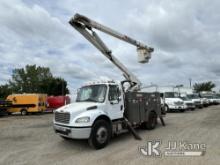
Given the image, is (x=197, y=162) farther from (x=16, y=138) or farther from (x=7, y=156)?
(x=16, y=138)

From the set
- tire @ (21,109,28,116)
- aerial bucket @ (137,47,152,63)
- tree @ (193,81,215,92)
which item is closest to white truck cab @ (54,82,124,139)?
aerial bucket @ (137,47,152,63)

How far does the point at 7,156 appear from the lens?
679cm

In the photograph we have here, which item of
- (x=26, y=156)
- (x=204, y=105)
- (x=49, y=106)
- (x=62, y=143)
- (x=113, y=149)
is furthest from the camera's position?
(x=204, y=105)

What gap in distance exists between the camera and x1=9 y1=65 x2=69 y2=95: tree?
199ft

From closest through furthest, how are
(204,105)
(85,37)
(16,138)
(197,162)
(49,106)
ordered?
(197,162) < (16,138) < (85,37) < (49,106) < (204,105)

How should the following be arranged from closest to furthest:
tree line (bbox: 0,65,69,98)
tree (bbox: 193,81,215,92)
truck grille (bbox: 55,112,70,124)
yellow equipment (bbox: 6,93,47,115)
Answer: truck grille (bbox: 55,112,70,124)
yellow equipment (bbox: 6,93,47,115)
tree line (bbox: 0,65,69,98)
tree (bbox: 193,81,215,92)

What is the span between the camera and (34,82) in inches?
2516

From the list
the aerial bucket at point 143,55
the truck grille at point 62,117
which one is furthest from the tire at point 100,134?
the aerial bucket at point 143,55

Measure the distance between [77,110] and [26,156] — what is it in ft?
6.98

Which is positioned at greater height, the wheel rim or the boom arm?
the boom arm

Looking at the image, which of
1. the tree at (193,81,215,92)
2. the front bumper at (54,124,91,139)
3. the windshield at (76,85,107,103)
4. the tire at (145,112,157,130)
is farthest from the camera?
the tree at (193,81,215,92)

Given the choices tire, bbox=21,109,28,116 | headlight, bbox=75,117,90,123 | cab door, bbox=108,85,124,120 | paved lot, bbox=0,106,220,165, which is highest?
cab door, bbox=108,85,124,120

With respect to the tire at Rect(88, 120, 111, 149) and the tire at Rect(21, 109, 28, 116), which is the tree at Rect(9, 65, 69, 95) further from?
the tire at Rect(88, 120, 111, 149)

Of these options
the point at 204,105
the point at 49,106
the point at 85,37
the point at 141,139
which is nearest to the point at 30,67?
the point at 49,106
